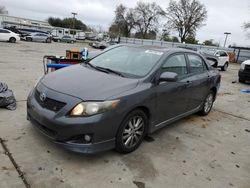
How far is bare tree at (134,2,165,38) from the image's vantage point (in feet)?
167

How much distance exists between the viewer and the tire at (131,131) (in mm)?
3160

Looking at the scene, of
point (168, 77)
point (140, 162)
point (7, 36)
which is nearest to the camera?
point (140, 162)

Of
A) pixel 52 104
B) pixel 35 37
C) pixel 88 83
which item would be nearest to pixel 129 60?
pixel 88 83

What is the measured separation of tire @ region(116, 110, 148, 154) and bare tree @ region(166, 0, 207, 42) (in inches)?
1721

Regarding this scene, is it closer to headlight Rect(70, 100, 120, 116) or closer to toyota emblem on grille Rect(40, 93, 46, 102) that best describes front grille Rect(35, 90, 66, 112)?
toyota emblem on grille Rect(40, 93, 46, 102)

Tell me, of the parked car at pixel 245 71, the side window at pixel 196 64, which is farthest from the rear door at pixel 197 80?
the parked car at pixel 245 71

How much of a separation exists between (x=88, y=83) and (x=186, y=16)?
44281mm

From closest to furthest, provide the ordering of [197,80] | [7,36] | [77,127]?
[77,127]
[197,80]
[7,36]

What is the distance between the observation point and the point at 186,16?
142 ft

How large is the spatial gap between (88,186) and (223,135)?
309 centimetres

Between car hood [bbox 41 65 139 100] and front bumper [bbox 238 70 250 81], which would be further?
front bumper [bbox 238 70 250 81]

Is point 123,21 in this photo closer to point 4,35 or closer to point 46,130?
point 4,35

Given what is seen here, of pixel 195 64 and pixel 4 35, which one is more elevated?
pixel 195 64

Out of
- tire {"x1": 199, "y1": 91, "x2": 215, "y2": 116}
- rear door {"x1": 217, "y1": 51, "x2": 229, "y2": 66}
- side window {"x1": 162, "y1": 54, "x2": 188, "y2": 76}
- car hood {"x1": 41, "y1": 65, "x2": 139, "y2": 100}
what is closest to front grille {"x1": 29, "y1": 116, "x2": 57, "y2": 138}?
car hood {"x1": 41, "y1": 65, "x2": 139, "y2": 100}
